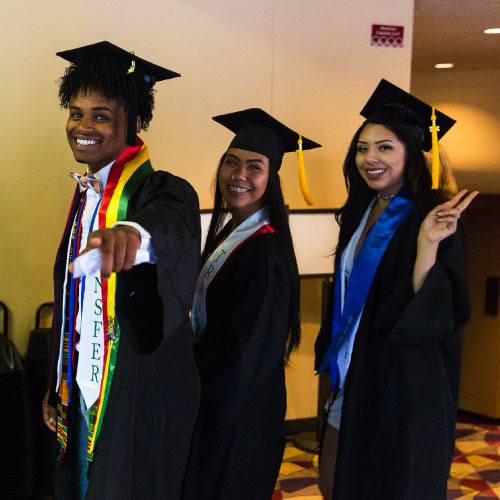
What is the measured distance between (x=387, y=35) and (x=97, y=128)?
2.60 meters

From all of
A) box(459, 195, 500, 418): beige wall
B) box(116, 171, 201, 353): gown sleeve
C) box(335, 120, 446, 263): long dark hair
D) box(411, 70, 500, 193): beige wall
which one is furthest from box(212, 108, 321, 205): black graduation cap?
box(411, 70, 500, 193): beige wall

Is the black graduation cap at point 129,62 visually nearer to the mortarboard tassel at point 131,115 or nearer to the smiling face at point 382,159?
the mortarboard tassel at point 131,115

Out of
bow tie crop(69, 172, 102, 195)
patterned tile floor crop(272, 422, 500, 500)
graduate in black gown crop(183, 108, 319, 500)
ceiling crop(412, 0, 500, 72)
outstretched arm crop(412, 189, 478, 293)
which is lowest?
Answer: patterned tile floor crop(272, 422, 500, 500)

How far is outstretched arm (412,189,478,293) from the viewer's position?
191 cm

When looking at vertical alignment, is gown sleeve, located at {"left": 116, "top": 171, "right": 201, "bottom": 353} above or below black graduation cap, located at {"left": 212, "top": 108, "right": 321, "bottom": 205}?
below

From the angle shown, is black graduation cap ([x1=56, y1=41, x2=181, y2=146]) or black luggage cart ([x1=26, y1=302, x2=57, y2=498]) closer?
black graduation cap ([x1=56, y1=41, x2=181, y2=146])

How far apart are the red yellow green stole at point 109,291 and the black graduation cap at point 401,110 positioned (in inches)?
38.3

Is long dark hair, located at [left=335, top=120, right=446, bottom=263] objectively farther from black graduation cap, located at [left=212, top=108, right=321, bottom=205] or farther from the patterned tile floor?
the patterned tile floor

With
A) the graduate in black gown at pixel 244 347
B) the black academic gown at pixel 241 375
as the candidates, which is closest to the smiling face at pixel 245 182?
the graduate in black gown at pixel 244 347

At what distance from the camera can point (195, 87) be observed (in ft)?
10.6

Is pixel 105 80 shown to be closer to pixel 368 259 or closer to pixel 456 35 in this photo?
pixel 368 259

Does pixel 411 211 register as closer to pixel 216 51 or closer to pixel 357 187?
pixel 357 187

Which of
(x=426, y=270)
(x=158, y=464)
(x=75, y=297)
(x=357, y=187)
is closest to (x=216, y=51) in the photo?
(x=357, y=187)

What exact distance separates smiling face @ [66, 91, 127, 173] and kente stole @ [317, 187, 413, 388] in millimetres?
920
